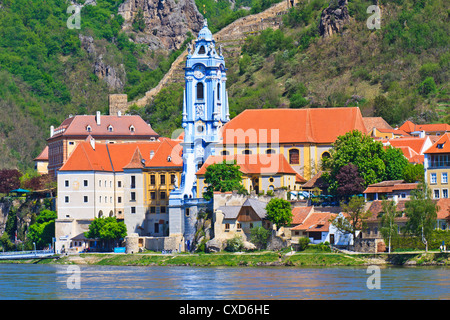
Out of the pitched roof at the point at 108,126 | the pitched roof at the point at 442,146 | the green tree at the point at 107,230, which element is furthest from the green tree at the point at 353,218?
the pitched roof at the point at 108,126

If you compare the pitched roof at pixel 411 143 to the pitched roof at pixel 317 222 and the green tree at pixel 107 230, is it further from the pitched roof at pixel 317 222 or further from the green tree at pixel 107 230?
the green tree at pixel 107 230

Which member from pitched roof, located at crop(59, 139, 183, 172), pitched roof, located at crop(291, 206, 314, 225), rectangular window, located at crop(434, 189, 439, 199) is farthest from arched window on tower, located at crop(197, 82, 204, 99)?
rectangular window, located at crop(434, 189, 439, 199)

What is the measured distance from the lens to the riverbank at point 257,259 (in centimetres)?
9007

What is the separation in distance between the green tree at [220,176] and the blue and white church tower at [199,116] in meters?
3.19

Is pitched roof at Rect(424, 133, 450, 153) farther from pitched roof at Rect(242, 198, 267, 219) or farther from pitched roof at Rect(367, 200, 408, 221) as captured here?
pitched roof at Rect(242, 198, 267, 219)

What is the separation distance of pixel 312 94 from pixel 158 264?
61435 mm

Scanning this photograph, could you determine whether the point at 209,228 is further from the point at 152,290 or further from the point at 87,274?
the point at 152,290

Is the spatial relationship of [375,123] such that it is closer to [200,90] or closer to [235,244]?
[200,90]

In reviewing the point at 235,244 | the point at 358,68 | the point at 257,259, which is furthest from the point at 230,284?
the point at 358,68

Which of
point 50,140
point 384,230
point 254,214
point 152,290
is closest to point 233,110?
point 50,140

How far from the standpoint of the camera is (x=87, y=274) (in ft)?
300

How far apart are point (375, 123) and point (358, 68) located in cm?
3305

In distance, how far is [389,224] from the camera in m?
93.7

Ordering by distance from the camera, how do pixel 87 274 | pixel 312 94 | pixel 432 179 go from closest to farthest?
pixel 87 274 < pixel 432 179 < pixel 312 94
